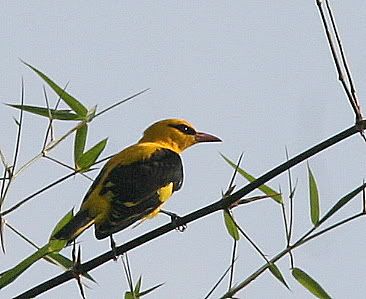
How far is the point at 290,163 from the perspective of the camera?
1706mm

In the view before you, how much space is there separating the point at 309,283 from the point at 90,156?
0.69 m

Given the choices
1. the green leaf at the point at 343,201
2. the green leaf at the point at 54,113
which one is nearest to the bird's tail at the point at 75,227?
the green leaf at the point at 54,113

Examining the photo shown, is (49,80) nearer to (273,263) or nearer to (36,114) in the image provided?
(36,114)

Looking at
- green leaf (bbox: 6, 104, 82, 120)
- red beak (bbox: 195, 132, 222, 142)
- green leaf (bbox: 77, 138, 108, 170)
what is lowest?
red beak (bbox: 195, 132, 222, 142)

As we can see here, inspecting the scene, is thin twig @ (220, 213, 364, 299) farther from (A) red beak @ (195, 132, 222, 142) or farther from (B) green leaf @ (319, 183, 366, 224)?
(A) red beak @ (195, 132, 222, 142)

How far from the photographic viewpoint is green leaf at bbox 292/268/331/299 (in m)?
2.04

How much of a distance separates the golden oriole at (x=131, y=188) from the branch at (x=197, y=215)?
1.25m

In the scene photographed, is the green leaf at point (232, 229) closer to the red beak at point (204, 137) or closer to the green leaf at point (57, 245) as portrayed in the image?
the green leaf at point (57, 245)

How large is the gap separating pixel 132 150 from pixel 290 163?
2.86m

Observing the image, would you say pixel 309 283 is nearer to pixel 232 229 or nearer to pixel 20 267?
pixel 232 229

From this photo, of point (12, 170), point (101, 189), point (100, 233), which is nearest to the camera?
point (12, 170)

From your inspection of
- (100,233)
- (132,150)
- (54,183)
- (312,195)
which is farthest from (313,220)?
(132,150)

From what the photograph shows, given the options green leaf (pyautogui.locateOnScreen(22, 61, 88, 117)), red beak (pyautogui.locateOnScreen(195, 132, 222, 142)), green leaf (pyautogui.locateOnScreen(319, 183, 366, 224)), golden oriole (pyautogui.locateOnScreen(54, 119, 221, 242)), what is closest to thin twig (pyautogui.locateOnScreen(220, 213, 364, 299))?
green leaf (pyautogui.locateOnScreen(319, 183, 366, 224))

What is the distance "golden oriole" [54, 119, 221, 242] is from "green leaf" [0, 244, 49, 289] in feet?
3.97
